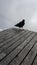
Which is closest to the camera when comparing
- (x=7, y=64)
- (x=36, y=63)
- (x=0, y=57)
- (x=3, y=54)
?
(x=7, y=64)

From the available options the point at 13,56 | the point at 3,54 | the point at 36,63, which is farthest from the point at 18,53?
the point at 36,63

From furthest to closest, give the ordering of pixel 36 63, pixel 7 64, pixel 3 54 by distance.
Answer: pixel 3 54 < pixel 36 63 < pixel 7 64

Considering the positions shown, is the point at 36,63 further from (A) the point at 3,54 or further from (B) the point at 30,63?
(A) the point at 3,54

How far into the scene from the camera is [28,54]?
2637 millimetres

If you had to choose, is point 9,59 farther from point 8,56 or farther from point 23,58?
point 23,58

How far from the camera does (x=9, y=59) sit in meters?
2.29

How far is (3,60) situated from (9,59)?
151mm

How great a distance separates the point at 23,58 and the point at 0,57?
1.93 ft

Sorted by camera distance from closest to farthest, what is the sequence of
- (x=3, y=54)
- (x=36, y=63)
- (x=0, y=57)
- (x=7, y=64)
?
(x=7, y=64), (x=36, y=63), (x=0, y=57), (x=3, y=54)

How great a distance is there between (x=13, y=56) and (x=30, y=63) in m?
0.50

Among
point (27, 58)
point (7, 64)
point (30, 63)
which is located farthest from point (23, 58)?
point (7, 64)

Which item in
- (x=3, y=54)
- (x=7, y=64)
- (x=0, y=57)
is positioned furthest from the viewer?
(x=3, y=54)

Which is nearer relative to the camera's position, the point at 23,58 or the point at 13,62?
the point at 13,62

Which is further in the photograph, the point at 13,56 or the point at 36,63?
the point at 13,56
